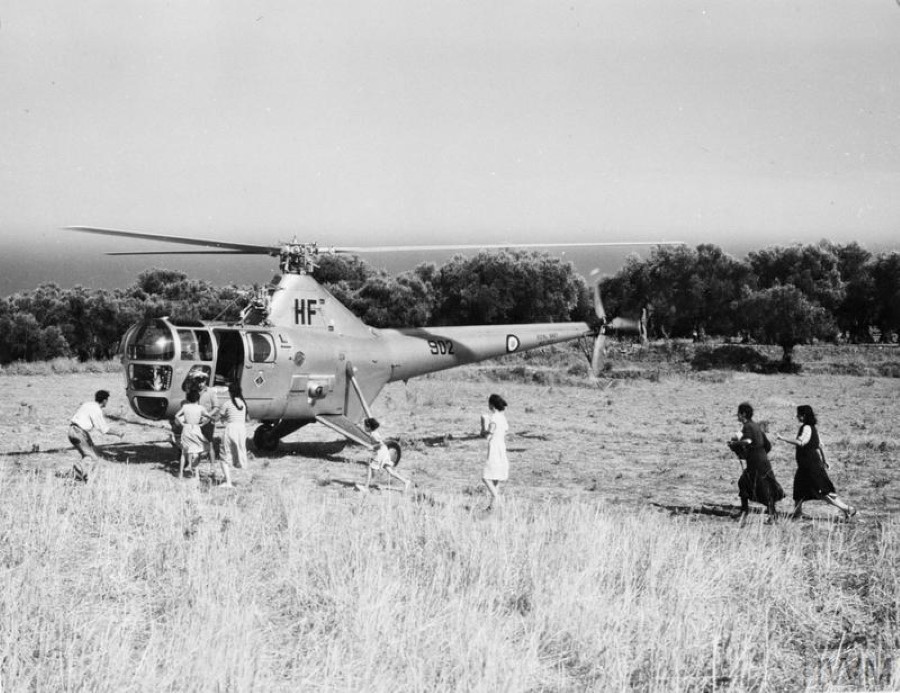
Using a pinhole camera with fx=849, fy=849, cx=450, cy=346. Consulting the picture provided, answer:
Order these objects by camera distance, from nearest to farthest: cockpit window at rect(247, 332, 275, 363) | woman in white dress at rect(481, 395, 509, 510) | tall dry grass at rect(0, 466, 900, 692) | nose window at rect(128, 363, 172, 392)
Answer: tall dry grass at rect(0, 466, 900, 692), woman in white dress at rect(481, 395, 509, 510), nose window at rect(128, 363, 172, 392), cockpit window at rect(247, 332, 275, 363)

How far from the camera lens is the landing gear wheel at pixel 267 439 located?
18.7 meters

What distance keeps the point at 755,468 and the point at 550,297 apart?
48392 millimetres

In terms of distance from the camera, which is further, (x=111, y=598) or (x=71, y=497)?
(x=71, y=497)

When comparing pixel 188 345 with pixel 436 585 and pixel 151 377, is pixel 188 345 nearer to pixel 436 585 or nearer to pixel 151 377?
pixel 151 377

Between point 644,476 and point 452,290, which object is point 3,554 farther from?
point 452,290

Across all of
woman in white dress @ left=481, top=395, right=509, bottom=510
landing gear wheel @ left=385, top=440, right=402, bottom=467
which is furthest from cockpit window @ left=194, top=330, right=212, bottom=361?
woman in white dress @ left=481, top=395, right=509, bottom=510

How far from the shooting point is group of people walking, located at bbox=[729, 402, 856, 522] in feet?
38.9

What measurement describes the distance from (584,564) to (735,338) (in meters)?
49.7

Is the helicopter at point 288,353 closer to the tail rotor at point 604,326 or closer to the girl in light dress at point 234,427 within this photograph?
the girl in light dress at point 234,427

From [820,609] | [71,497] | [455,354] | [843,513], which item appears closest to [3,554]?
[71,497]

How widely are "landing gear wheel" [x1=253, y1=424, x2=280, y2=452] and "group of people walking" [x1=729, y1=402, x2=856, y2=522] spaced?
1032cm

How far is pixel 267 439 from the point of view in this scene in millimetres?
18656

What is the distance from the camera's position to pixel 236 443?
15.0 metres

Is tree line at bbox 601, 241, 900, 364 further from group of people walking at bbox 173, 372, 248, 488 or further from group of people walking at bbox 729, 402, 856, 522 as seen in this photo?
→ group of people walking at bbox 173, 372, 248, 488
